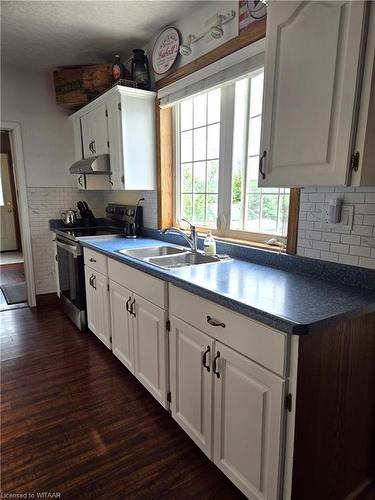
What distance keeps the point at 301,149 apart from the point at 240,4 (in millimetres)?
1201

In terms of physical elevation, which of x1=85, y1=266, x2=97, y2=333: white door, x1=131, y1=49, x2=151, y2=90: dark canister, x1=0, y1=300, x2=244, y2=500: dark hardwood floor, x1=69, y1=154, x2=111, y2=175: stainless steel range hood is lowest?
x1=0, y1=300, x2=244, y2=500: dark hardwood floor

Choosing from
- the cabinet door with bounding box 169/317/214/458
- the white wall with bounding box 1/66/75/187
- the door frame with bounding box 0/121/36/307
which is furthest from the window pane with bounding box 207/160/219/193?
the door frame with bounding box 0/121/36/307

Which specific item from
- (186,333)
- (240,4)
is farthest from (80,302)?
(240,4)

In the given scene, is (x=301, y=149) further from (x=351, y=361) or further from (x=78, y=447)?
(x=78, y=447)

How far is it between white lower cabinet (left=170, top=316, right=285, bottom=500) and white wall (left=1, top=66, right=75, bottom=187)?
2.85 m

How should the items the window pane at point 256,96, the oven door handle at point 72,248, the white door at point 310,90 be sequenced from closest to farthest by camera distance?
the white door at point 310,90 → the window pane at point 256,96 → the oven door handle at point 72,248

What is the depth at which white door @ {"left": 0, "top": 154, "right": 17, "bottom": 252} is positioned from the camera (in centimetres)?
662

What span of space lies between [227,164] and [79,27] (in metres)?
1.61

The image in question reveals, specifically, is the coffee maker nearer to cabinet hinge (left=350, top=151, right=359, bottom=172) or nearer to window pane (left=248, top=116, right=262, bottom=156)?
window pane (left=248, top=116, right=262, bottom=156)

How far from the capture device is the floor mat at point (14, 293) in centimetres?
396

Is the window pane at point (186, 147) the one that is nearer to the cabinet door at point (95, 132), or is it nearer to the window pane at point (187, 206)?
the window pane at point (187, 206)

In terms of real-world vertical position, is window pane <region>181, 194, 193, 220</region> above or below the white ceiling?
below

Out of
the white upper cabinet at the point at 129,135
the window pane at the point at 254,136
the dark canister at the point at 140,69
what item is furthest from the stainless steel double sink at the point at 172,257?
the dark canister at the point at 140,69

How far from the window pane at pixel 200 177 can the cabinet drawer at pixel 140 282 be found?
0.90 meters
